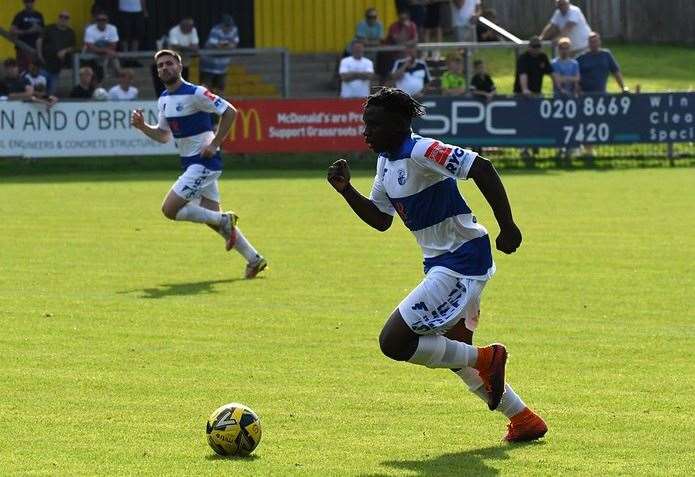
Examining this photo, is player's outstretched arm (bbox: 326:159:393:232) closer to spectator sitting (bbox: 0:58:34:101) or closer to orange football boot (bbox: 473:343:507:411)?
orange football boot (bbox: 473:343:507:411)

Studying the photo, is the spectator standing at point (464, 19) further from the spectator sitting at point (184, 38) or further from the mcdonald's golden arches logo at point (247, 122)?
the mcdonald's golden arches logo at point (247, 122)

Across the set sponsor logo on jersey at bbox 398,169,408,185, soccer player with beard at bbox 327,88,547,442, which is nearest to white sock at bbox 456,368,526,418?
soccer player with beard at bbox 327,88,547,442

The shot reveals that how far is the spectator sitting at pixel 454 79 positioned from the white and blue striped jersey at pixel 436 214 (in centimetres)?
2189

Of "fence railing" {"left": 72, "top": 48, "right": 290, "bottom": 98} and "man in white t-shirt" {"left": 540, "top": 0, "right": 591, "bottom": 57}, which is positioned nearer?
"fence railing" {"left": 72, "top": 48, "right": 290, "bottom": 98}

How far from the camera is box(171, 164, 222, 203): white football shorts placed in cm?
1569

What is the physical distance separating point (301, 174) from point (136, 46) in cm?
659

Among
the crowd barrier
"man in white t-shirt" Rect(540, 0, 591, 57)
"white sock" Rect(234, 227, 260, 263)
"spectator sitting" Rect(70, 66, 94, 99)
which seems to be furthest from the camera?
"man in white t-shirt" Rect(540, 0, 591, 57)

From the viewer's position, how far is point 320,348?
425 inches

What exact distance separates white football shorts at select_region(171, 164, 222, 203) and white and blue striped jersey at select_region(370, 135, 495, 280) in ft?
26.2

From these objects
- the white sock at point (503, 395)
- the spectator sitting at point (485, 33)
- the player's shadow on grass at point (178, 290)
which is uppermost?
the spectator sitting at point (485, 33)

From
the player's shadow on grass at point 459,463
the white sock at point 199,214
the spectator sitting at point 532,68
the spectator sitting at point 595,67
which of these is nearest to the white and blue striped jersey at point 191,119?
the white sock at point 199,214

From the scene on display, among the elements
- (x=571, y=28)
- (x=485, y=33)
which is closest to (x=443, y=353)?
(x=571, y=28)

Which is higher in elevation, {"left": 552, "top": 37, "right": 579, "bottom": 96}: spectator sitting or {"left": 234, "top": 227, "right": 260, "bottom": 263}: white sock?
{"left": 552, "top": 37, "right": 579, "bottom": 96}: spectator sitting

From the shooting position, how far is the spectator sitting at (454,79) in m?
29.7
